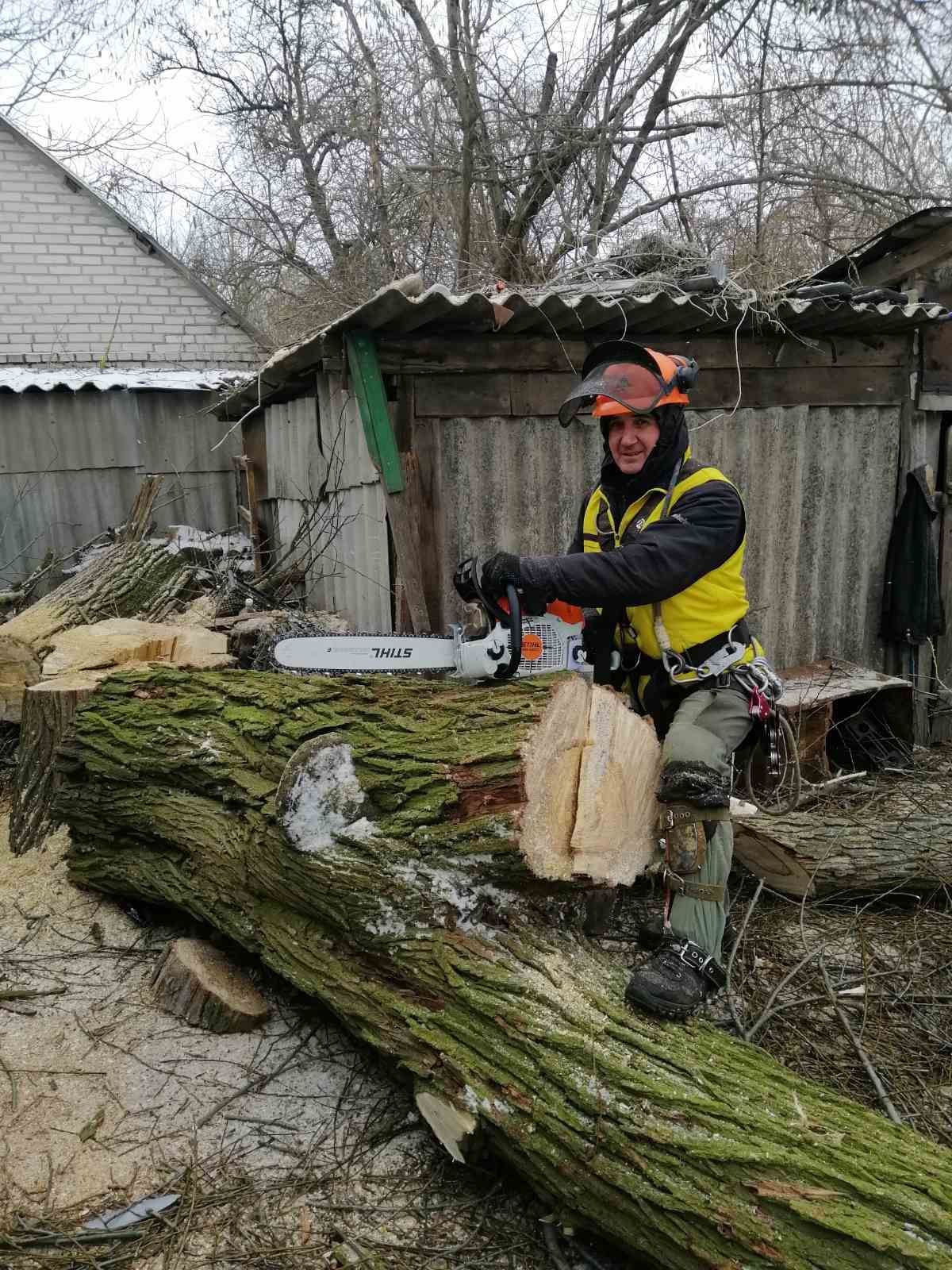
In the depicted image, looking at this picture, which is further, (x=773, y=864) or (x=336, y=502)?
(x=336, y=502)

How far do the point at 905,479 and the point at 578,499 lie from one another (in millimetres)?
2282

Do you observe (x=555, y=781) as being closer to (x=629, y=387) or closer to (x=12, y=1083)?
(x=629, y=387)

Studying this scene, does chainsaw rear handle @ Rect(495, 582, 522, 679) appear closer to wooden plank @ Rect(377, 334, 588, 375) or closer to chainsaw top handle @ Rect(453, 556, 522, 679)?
chainsaw top handle @ Rect(453, 556, 522, 679)

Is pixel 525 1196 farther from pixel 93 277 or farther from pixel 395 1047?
pixel 93 277

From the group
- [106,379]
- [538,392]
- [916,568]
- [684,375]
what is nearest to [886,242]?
[916,568]

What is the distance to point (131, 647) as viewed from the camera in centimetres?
454

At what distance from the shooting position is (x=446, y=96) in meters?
10.1

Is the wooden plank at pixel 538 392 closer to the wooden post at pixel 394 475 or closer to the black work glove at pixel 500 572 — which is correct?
the wooden post at pixel 394 475

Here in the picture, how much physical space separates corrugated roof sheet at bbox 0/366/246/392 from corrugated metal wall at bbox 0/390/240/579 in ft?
0.44

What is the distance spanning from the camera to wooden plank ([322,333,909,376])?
453 centimetres

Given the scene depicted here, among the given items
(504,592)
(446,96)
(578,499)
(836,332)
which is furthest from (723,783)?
(446,96)

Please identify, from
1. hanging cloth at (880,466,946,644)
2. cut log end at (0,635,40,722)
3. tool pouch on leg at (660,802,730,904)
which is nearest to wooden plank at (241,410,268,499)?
cut log end at (0,635,40,722)

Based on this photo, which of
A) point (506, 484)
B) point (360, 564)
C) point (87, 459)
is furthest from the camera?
point (87, 459)

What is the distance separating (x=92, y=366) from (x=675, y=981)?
40.2 ft
